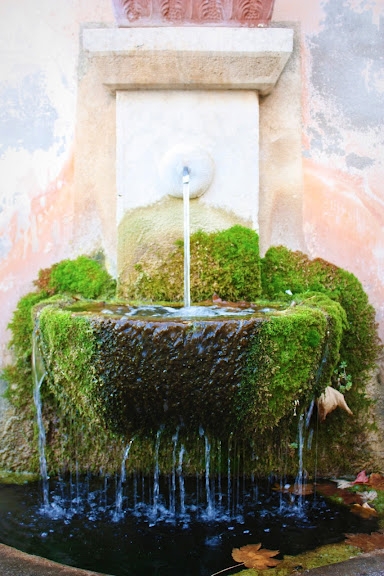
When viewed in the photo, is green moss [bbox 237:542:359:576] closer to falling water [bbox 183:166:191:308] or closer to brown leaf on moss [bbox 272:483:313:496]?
brown leaf on moss [bbox 272:483:313:496]

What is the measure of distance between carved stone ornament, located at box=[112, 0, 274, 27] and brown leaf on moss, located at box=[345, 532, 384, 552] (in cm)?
259

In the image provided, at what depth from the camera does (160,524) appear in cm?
259

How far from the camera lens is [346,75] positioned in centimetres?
321

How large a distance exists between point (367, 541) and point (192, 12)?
108 inches

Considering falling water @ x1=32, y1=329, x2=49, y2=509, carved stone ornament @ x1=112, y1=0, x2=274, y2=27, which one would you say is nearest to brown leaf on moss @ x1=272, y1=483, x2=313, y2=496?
falling water @ x1=32, y1=329, x2=49, y2=509

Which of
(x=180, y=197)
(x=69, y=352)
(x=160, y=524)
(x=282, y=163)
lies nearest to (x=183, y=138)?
(x=180, y=197)

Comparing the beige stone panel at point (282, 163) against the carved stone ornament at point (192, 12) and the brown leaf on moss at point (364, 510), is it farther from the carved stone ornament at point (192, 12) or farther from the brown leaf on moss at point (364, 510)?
the brown leaf on moss at point (364, 510)

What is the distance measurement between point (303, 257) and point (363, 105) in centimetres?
93

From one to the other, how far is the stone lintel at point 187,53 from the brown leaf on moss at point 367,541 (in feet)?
7.60

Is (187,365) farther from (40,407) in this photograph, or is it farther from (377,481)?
(377,481)

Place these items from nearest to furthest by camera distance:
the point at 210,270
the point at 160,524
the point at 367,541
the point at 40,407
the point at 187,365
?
the point at 187,365, the point at 367,541, the point at 160,524, the point at 40,407, the point at 210,270

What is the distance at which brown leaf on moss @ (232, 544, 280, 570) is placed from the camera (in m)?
2.21

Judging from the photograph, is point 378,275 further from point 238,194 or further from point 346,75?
point 346,75

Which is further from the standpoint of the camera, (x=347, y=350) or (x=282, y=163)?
(x=282, y=163)
